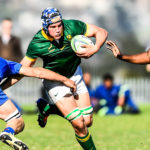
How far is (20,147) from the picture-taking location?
18.5ft

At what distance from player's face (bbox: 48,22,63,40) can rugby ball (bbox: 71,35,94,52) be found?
0.24 meters

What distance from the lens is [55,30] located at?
675 centimetres

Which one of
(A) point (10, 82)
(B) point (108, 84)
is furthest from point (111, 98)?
(A) point (10, 82)

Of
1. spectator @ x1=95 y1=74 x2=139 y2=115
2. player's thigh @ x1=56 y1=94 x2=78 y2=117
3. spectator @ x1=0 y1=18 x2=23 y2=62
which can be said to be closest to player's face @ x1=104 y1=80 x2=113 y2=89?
spectator @ x1=95 y1=74 x2=139 y2=115

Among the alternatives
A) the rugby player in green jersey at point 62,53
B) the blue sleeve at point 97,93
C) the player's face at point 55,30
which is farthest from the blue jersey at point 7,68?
the blue sleeve at point 97,93

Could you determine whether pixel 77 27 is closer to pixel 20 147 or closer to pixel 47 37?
pixel 47 37

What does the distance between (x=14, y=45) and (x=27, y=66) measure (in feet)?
19.9

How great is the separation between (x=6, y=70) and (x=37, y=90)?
21174 mm

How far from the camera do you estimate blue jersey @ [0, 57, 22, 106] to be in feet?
20.2

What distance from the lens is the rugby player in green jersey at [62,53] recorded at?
22.2ft

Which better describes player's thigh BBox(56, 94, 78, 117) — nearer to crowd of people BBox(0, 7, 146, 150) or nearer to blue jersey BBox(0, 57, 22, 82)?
crowd of people BBox(0, 7, 146, 150)

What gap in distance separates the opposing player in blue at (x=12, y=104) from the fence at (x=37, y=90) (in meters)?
19.9

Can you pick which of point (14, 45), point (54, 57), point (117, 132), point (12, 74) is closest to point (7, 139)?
point (12, 74)

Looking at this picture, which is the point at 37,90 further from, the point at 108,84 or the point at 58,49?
the point at 58,49
